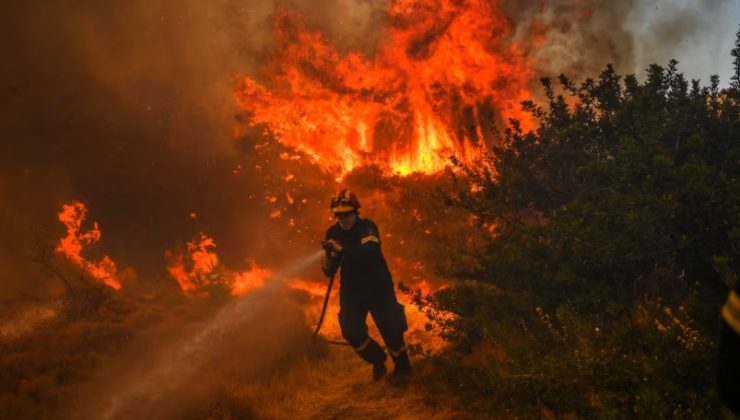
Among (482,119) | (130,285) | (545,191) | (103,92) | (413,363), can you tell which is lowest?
(413,363)

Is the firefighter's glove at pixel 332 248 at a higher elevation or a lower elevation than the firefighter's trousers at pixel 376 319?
higher

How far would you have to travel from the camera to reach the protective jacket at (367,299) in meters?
5.50

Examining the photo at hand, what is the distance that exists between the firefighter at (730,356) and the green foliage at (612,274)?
6.14 ft

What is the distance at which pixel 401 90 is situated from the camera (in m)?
15.5

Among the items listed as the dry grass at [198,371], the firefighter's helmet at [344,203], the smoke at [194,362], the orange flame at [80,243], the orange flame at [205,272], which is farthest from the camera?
the orange flame at [80,243]

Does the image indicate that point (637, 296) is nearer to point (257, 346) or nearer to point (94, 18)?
point (257, 346)

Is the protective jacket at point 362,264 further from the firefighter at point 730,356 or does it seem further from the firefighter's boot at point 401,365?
the firefighter at point 730,356

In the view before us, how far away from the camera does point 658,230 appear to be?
177 inches

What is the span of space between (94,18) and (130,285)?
33.2ft

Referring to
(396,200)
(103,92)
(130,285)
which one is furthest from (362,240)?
(103,92)

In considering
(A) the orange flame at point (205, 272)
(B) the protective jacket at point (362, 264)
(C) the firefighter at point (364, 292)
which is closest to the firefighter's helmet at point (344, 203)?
(C) the firefighter at point (364, 292)

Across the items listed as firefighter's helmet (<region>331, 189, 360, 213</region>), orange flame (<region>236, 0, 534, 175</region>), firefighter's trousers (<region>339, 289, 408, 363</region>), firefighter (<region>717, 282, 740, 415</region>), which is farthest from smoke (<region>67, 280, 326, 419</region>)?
orange flame (<region>236, 0, 534, 175</region>)

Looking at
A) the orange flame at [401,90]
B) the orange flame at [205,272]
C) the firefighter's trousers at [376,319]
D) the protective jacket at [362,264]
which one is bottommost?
the firefighter's trousers at [376,319]

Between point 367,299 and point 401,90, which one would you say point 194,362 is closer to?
point 367,299
